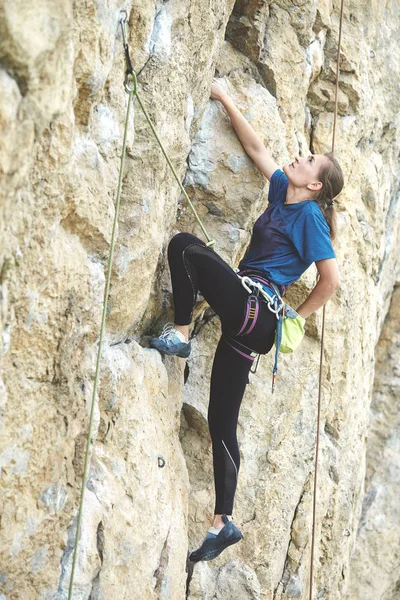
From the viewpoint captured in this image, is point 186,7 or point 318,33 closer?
point 186,7

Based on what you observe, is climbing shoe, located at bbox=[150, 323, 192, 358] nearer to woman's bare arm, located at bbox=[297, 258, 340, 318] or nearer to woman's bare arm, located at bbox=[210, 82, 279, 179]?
woman's bare arm, located at bbox=[297, 258, 340, 318]

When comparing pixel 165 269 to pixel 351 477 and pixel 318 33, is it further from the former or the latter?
pixel 351 477

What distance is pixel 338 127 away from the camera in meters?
6.89

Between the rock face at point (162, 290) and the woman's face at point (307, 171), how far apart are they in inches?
20.6

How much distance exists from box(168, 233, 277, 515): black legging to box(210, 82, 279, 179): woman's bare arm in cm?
90

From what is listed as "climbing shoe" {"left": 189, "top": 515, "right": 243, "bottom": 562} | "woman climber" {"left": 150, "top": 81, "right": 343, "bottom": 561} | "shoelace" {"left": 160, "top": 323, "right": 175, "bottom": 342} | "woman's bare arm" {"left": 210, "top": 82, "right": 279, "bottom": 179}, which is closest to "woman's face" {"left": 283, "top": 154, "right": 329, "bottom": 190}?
"woman climber" {"left": 150, "top": 81, "right": 343, "bottom": 561}

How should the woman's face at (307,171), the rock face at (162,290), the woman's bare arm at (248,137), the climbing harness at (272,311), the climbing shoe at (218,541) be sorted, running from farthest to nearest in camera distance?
1. the woman's bare arm at (248,137)
2. the woman's face at (307,171)
3. the climbing shoe at (218,541)
4. the climbing harness at (272,311)
5. the rock face at (162,290)

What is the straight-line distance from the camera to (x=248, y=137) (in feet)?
17.1

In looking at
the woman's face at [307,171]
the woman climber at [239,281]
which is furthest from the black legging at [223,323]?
the woman's face at [307,171]

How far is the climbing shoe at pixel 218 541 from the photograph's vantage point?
471 cm

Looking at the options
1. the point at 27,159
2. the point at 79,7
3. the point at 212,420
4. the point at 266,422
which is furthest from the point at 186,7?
the point at 266,422

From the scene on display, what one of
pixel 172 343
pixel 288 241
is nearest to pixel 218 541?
pixel 172 343

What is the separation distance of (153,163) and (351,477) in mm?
4221

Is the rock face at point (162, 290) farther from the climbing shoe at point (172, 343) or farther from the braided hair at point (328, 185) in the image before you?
the braided hair at point (328, 185)
